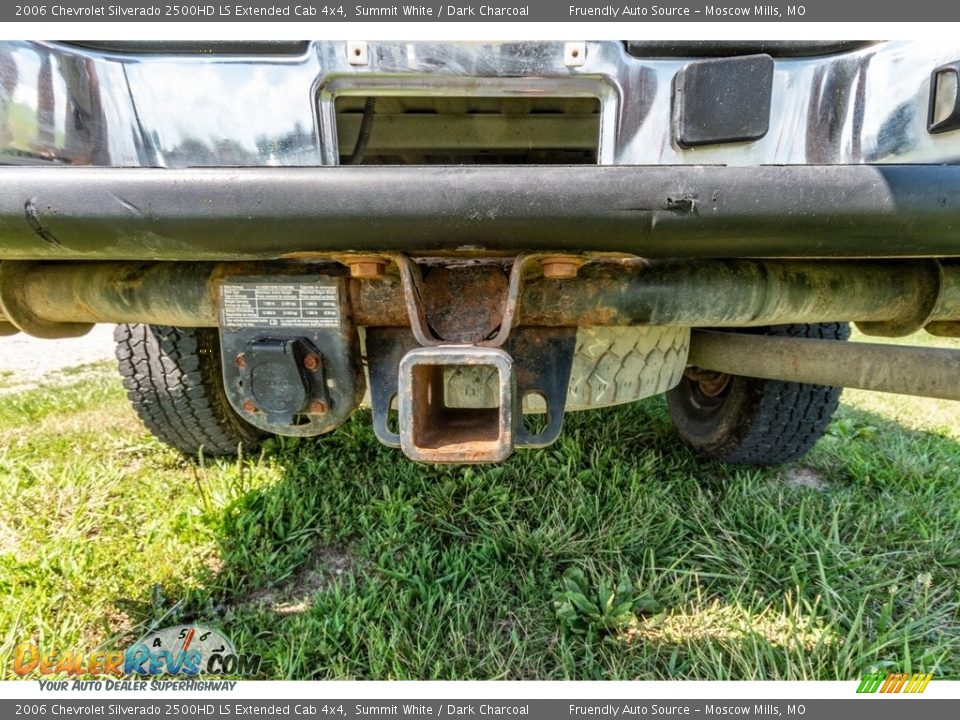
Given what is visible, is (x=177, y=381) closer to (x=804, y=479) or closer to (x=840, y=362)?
(x=840, y=362)

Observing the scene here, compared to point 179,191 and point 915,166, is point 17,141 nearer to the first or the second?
point 179,191

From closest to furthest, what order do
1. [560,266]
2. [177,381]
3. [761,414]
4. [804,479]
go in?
[560,266]
[177,381]
[761,414]
[804,479]

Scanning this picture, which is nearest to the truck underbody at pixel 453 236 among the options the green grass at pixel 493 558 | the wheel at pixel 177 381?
the wheel at pixel 177 381

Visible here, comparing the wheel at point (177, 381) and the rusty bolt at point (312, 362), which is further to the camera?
the wheel at point (177, 381)

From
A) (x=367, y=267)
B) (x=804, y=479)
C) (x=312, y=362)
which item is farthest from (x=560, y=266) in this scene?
(x=804, y=479)

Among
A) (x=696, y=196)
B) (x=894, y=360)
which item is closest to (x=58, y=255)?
(x=696, y=196)

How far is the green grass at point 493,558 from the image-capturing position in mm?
1126

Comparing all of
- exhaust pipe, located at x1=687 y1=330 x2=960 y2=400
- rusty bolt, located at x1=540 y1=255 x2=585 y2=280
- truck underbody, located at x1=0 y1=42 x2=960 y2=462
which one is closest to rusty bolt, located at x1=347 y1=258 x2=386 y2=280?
truck underbody, located at x1=0 y1=42 x2=960 y2=462

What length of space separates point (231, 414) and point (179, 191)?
111 cm

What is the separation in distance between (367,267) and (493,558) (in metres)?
0.92

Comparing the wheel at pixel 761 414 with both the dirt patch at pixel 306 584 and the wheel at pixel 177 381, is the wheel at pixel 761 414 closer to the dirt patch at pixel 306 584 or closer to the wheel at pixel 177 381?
the dirt patch at pixel 306 584

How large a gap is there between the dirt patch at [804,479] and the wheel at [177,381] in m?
1.96

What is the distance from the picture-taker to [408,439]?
2.51 feet

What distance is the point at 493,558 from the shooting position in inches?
53.5
